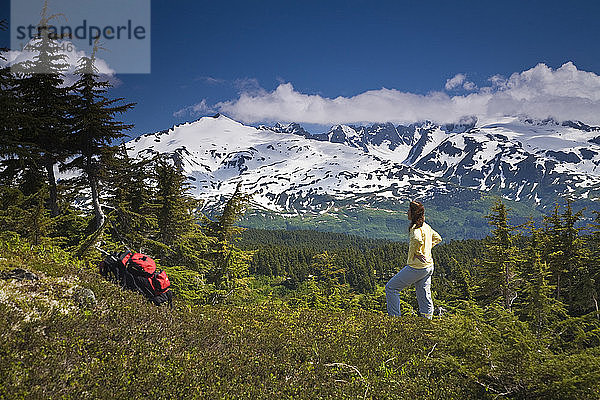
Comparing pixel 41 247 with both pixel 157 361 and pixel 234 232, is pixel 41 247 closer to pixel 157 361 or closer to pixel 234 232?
pixel 157 361

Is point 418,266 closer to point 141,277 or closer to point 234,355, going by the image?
point 234,355

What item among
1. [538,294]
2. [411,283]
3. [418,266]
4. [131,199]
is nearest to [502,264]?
[538,294]

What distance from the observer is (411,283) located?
9055mm

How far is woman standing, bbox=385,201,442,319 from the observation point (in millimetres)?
8789

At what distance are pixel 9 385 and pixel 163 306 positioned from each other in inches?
161

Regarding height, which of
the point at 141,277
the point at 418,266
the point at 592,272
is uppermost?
the point at 418,266

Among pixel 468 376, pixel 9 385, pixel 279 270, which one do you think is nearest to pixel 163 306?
pixel 9 385

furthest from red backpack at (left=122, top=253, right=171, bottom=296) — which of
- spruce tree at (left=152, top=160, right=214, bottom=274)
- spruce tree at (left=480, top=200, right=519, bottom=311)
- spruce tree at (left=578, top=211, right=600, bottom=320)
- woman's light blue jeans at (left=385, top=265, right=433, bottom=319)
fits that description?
spruce tree at (left=578, top=211, right=600, bottom=320)

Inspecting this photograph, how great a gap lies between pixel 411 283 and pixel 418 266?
546mm

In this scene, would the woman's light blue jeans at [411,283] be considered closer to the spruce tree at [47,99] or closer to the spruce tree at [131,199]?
the spruce tree at [131,199]

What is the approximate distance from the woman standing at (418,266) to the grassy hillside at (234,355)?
1.52m

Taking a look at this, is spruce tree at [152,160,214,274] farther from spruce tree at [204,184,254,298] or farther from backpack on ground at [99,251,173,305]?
backpack on ground at [99,251,173,305]

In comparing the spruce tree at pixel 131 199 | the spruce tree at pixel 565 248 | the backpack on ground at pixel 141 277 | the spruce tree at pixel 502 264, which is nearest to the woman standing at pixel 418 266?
the backpack on ground at pixel 141 277

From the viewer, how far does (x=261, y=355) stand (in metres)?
6.36
